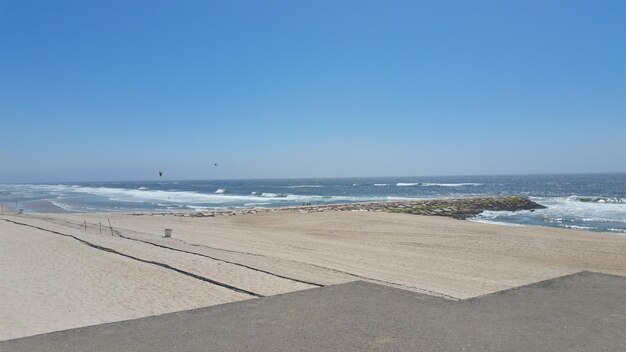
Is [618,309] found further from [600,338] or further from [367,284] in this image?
[367,284]

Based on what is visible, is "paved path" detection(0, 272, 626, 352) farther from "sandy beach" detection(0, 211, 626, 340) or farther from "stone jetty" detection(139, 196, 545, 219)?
"stone jetty" detection(139, 196, 545, 219)

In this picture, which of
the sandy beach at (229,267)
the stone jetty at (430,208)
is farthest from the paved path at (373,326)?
the stone jetty at (430,208)

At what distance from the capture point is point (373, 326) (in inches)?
273

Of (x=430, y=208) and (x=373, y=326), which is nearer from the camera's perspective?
(x=373, y=326)

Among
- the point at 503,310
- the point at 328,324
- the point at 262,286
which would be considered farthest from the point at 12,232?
the point at 503,310

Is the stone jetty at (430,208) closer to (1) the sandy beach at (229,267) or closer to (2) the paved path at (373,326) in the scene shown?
(1) the sandy beach at (229,267)

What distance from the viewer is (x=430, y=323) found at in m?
7.10

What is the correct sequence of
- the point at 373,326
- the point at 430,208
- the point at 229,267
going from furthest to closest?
the point at 430,208 → the point at 229,267 → the point at 373,326

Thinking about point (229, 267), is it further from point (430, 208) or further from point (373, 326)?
point (430, 208)

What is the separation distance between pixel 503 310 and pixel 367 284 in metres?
2.60

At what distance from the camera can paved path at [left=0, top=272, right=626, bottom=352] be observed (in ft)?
20.3

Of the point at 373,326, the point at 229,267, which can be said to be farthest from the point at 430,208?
the point at 373,326

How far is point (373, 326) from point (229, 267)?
5.46m

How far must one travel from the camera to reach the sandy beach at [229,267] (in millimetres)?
8594
